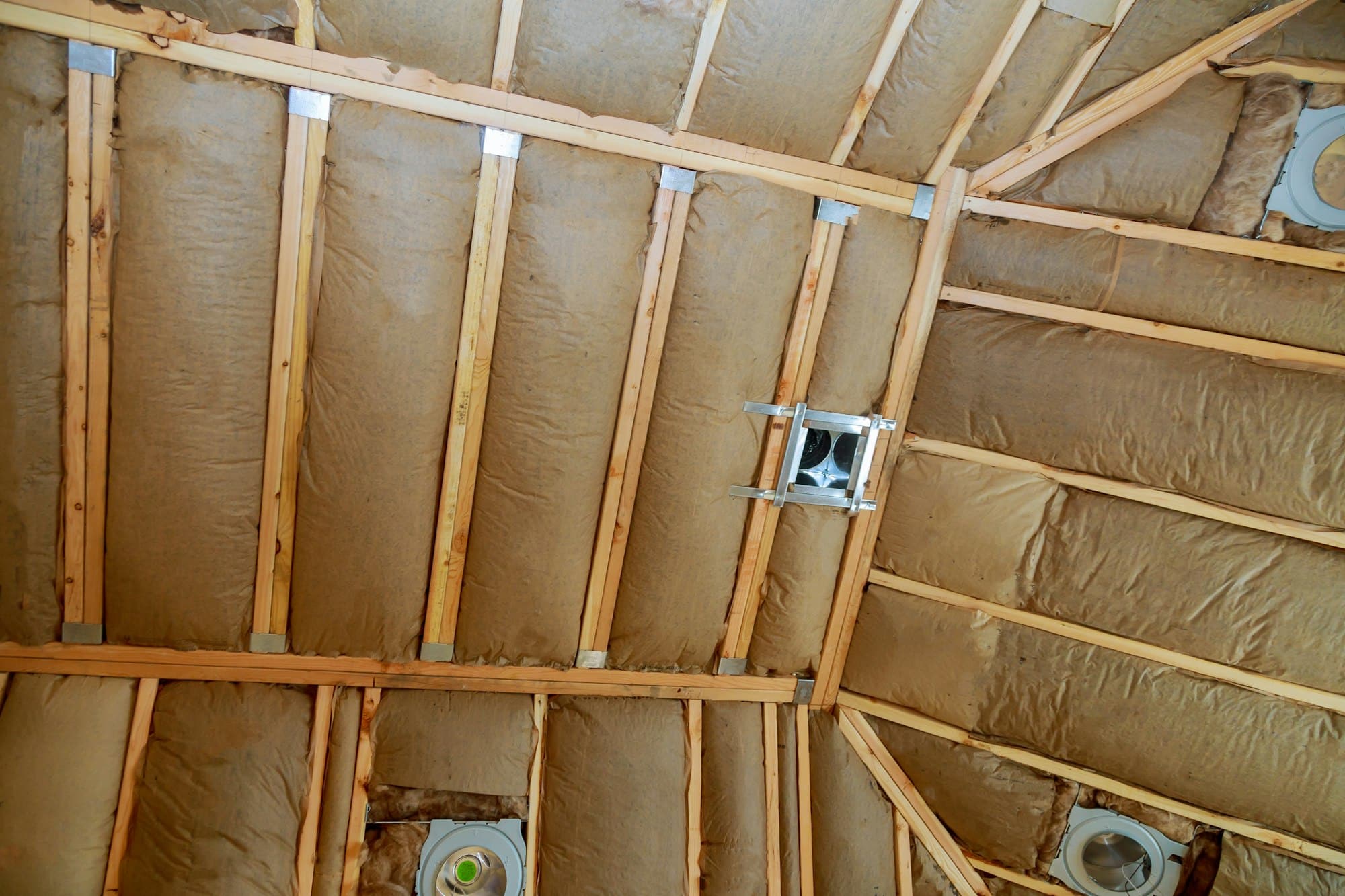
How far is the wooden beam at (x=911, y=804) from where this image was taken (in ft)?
10.5

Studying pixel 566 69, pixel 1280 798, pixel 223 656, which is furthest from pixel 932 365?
pixel 223 656

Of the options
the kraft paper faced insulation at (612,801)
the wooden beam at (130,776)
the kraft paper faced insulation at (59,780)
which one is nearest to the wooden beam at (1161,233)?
the kraft paper faced insulation at (612,801)

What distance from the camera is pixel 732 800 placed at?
10.2 feet

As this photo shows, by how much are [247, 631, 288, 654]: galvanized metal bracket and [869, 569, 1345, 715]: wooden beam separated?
2303 mm

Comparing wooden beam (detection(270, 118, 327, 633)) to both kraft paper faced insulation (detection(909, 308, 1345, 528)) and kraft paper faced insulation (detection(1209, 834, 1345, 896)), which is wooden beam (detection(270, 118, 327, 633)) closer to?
kraft paper faced insulation (detection(909, 308, 1345, 528))

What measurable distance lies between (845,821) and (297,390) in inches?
106

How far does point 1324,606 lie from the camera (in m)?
2.86

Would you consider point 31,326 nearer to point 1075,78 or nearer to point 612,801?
point 612,801

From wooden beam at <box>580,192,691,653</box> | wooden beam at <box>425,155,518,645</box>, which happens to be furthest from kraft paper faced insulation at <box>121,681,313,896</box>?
wooden beam at <box>580,192,691,653</box>

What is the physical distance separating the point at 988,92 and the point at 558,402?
74.6 inches

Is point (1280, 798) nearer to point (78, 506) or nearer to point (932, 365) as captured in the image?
point (932, 365)

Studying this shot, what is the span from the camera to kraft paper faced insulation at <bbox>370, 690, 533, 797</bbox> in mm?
2867

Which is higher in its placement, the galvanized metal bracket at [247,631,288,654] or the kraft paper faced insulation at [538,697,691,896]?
the galvanized metal bracket at [247,631,288,654]

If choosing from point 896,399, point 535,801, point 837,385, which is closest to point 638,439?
point 837,385
